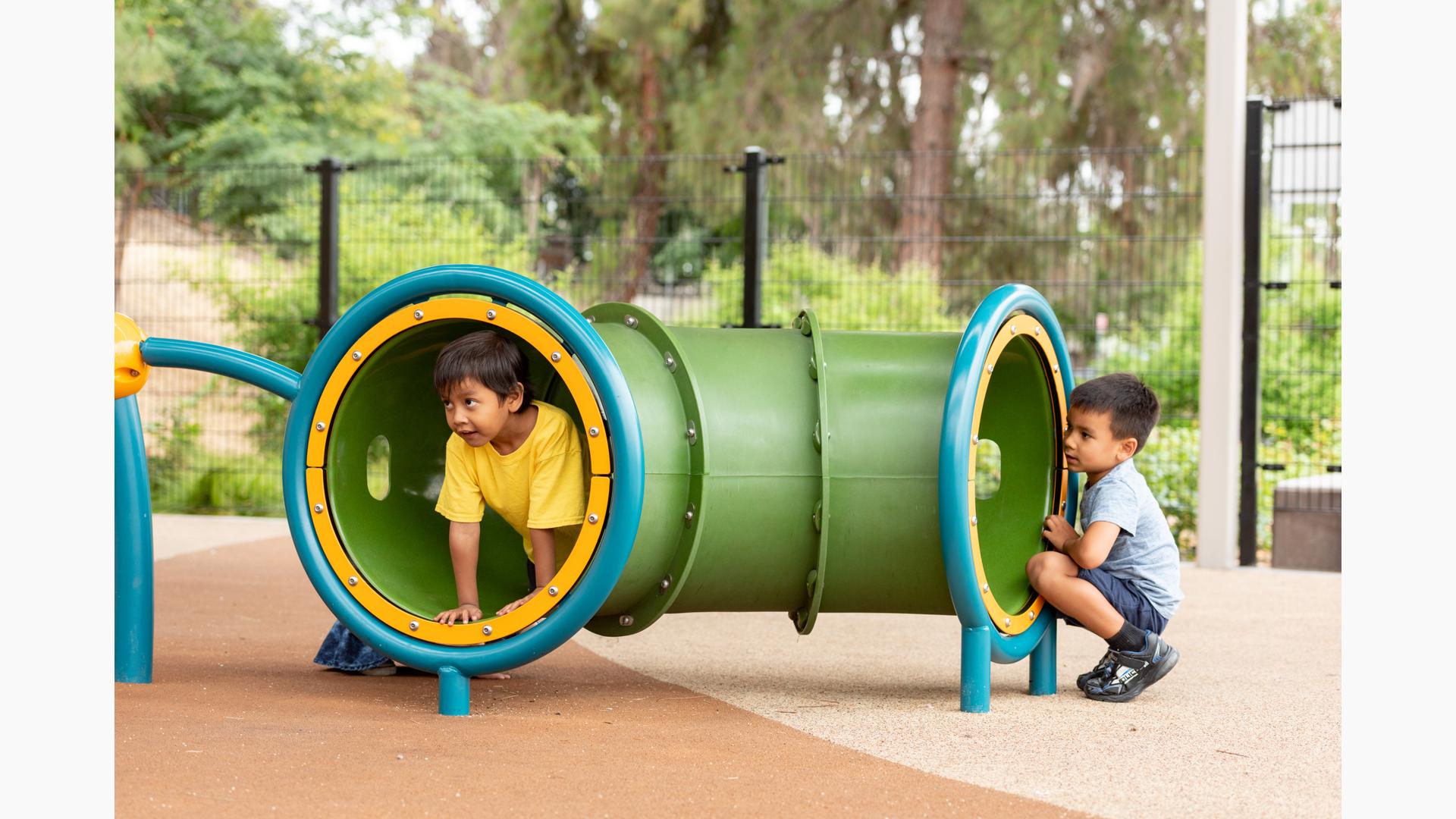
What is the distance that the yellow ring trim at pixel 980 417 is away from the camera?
3877mm

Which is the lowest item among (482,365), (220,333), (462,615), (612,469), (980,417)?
(462,615)

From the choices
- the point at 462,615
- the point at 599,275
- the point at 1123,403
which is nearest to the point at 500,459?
the point at 462,615

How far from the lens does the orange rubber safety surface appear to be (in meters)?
2.93

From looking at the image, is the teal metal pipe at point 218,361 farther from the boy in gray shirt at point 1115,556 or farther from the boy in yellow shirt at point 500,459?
the boy in gray shirt at point 1115,556

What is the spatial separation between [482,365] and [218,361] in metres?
0.86

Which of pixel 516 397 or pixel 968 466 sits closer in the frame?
pixel 968 466

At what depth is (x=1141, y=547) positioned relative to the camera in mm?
4230

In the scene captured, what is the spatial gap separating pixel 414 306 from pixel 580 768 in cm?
130

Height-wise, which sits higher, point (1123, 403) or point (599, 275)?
point (599, 275)

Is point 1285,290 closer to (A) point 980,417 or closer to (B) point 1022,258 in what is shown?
(A) point 980,417

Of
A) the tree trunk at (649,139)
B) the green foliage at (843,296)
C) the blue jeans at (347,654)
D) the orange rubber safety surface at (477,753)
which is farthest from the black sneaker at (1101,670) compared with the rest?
the tree trunk at (649,139)

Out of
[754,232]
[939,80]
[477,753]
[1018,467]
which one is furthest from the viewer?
[939,80]

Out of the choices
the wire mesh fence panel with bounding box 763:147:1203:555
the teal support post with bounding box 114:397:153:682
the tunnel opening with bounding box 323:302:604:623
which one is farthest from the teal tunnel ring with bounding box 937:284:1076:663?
the wire mesh fence panel with bounding box 763:147:1203:555

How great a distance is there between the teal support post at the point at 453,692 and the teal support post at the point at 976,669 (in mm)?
1345
